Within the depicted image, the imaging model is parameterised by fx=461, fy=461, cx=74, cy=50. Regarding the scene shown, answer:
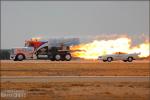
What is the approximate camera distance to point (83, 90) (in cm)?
2497

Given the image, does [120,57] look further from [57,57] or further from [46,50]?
[46,50]

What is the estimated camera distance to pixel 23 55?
185ft

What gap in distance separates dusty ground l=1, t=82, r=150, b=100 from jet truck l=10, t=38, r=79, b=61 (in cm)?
2770

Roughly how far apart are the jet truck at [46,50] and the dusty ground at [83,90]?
90.9 feet

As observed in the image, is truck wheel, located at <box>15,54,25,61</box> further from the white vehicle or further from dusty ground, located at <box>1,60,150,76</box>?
dusty ground, located at <box>1,60,150,76</box>

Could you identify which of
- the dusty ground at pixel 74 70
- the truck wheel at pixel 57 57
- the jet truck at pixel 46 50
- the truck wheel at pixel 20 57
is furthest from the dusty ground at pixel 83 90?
the truck wheel at pixel 20 57

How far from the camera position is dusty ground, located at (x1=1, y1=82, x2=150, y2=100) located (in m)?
22.5

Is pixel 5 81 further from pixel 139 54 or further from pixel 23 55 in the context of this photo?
pixel 139 54

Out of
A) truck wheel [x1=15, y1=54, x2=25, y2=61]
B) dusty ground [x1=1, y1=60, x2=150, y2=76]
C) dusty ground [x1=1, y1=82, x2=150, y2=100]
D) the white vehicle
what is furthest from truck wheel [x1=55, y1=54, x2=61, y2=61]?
dusty ground [x1=1, y1=82, x2=150, y2=100]

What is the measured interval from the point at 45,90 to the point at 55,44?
3214 centimetres

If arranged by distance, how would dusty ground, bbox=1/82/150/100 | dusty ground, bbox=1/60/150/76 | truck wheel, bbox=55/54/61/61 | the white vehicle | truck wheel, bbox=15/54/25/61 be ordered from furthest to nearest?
1. the white vehicle
2. truck wheel, bbox=15/54/25/61
3. truck wheel, bbox=55/54/61/61
4. dusty ground, bbox=1/60/150/76
5. dusty ground, bbox=1/82/150/100

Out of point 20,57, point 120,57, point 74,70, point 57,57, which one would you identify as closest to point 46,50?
point 57,57

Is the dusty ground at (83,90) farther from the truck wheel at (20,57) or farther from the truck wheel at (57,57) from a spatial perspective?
the truck wheel at (20,57)

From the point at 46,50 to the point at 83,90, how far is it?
3197cm
